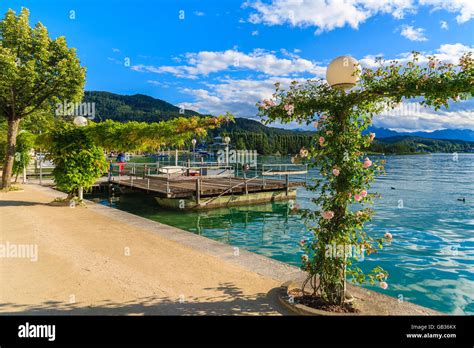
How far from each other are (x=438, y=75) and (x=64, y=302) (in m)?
6.46

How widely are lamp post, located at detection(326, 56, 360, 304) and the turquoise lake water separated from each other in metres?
3.71

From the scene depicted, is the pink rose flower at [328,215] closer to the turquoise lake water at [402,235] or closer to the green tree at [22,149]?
the turquoise lake water at [402,235]

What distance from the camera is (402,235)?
1488cm

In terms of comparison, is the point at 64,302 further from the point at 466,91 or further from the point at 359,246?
the point at 466,91

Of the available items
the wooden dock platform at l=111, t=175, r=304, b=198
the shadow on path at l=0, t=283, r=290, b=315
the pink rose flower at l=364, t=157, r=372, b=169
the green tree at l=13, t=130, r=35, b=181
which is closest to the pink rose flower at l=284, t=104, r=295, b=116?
the pink rose flower at l=364, t=157, r=372, b=169

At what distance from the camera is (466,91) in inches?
167

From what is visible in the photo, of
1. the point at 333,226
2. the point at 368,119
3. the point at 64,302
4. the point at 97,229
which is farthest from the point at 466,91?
the point at 97,229

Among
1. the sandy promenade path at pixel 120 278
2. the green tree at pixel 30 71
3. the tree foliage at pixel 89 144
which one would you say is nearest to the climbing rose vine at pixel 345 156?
the sandy promenade path at pixel 120 278

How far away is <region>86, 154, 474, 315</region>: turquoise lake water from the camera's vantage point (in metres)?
8.70

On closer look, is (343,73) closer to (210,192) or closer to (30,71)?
(210,192)

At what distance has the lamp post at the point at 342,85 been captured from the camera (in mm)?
4973

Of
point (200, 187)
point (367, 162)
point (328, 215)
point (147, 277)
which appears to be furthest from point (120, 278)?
point (200, 187)

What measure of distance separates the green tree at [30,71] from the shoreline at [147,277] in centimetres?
1108

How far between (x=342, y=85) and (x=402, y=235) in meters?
12.1
